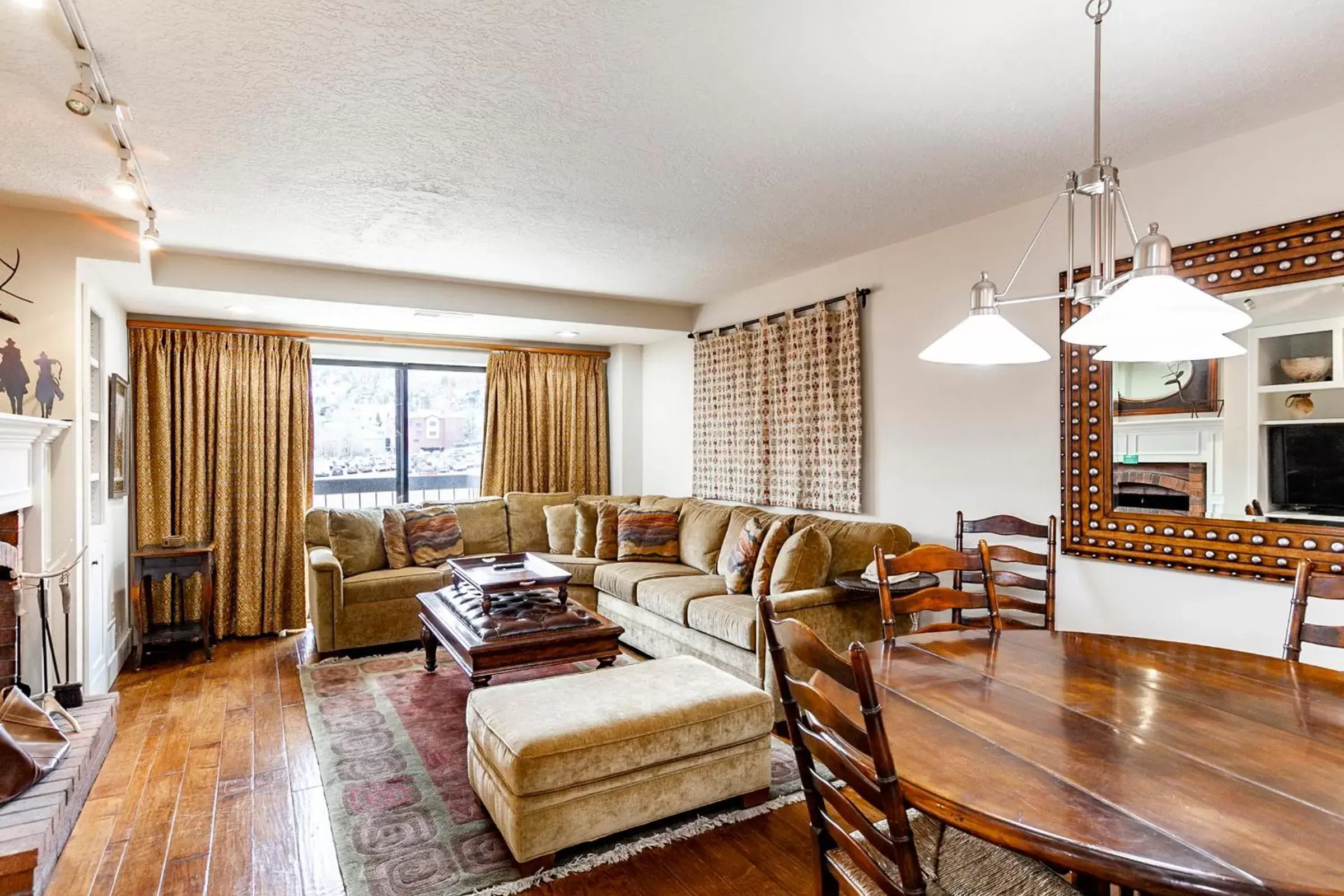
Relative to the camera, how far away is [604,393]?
266 inches

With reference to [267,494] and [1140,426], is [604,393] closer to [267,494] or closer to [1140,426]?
[267,494]

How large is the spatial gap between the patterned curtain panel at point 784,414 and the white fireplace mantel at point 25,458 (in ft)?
12.3

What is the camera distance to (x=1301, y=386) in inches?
95.6

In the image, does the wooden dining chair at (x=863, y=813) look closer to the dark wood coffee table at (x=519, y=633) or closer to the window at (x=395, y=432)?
the dark wood coffee table at (x=519, y=633)

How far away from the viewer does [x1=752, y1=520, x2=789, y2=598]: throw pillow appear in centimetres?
385

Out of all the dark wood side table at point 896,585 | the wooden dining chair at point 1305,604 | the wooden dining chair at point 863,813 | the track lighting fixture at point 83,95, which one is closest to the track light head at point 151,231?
the track lighting fixture at point 83,95

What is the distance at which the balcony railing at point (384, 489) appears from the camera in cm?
579

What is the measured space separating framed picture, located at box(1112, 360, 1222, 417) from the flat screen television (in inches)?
9.3

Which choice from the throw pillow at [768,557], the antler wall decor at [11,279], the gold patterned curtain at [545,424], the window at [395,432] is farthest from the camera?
the gold patterned curtain at [545,424]

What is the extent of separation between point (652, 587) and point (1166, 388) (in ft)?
9.25

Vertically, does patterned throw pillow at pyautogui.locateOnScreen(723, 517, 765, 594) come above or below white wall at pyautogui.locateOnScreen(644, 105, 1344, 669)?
below

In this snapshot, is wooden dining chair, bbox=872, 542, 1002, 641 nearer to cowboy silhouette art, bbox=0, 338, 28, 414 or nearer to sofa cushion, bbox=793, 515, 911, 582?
sofa cushion, bbox=793, 515, 911, 582

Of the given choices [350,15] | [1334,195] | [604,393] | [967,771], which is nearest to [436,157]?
[350,15]

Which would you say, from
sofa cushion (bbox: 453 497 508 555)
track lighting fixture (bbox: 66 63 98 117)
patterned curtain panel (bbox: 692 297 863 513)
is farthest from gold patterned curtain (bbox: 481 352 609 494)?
track lighting fixture (bbox: 66 63 98 117)
